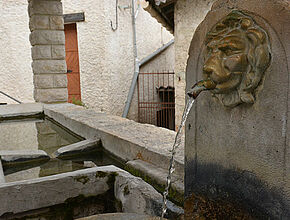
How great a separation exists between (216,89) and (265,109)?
185mm

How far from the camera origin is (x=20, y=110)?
17.2 feet

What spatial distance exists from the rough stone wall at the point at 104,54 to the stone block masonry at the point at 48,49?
2539mm

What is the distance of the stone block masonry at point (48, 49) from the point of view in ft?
19.2

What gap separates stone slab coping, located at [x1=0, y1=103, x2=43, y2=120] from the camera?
4992 mm

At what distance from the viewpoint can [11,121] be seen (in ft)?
15.9

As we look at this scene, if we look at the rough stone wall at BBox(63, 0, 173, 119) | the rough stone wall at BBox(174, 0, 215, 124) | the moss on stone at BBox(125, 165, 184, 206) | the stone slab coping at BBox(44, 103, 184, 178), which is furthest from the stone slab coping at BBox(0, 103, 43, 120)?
the moss on stone at BBox(125, 165, 184, 206)

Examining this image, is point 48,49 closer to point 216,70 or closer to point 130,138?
point 130,138

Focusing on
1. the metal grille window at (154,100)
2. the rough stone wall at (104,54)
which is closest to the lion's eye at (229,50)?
the rough stone wall at (104,54)

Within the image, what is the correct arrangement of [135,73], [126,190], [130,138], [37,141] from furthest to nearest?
[135,73]
[37,141]
[130,138]
[126,190]

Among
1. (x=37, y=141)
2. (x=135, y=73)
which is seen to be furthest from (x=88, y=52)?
(x=37, y=141)

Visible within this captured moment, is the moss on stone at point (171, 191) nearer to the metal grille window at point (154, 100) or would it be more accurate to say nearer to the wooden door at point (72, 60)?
the wooden door at point (72, 60)

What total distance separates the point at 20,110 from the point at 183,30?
3454mm

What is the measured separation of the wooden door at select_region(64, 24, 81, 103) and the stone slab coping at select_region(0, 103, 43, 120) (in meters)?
3.42

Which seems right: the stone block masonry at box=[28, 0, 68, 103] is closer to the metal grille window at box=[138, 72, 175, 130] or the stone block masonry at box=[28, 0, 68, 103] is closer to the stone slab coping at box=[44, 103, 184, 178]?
the stone slab coping at box=[44, 103, 184, 178]
